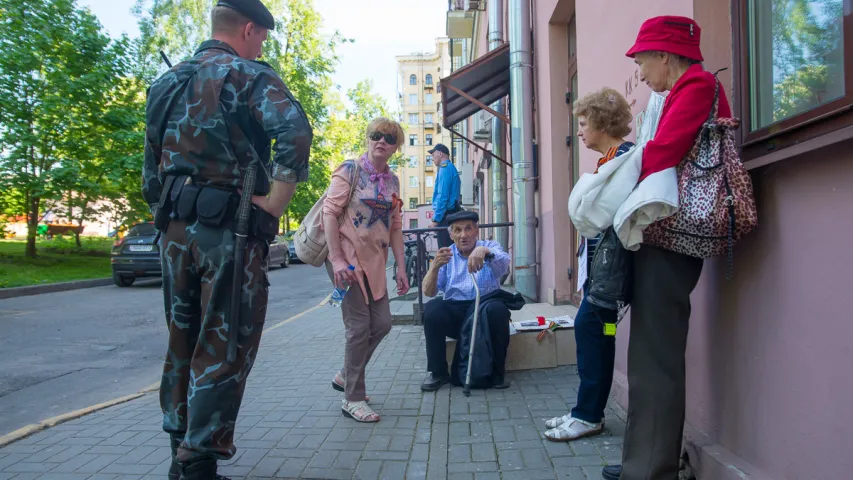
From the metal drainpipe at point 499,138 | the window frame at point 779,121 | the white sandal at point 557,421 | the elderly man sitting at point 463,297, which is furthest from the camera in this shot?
the metal drainpipe at point 499,138

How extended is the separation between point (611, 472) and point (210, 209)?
6.92ft

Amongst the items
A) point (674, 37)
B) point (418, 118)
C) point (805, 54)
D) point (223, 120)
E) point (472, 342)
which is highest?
point (418, 118)

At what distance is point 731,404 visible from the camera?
2.35 metres

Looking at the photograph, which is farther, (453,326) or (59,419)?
(453,326)

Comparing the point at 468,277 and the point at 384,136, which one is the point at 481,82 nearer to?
the point at 468,277

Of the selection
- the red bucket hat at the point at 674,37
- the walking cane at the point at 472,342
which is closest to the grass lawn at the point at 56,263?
the walking cane at the point at 472,342

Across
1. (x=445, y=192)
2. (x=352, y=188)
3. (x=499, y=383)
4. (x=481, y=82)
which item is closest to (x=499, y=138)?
(x=481, y=82)

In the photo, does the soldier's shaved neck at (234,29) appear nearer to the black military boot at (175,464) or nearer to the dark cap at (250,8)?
the dark cap at (250,8)

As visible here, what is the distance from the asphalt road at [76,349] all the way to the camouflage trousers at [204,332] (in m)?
2.22

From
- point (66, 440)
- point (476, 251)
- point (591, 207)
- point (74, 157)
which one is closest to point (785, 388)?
point (591, 207)

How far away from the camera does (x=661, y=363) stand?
7.42 ft

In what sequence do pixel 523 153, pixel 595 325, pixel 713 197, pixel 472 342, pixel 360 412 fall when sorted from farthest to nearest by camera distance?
pixel 523 153, pixel 472 342, pixel 360 412, pixel 595 325, pixel 713 197

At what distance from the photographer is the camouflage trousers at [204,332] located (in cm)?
229

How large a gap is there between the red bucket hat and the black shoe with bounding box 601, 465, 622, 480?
182cm
